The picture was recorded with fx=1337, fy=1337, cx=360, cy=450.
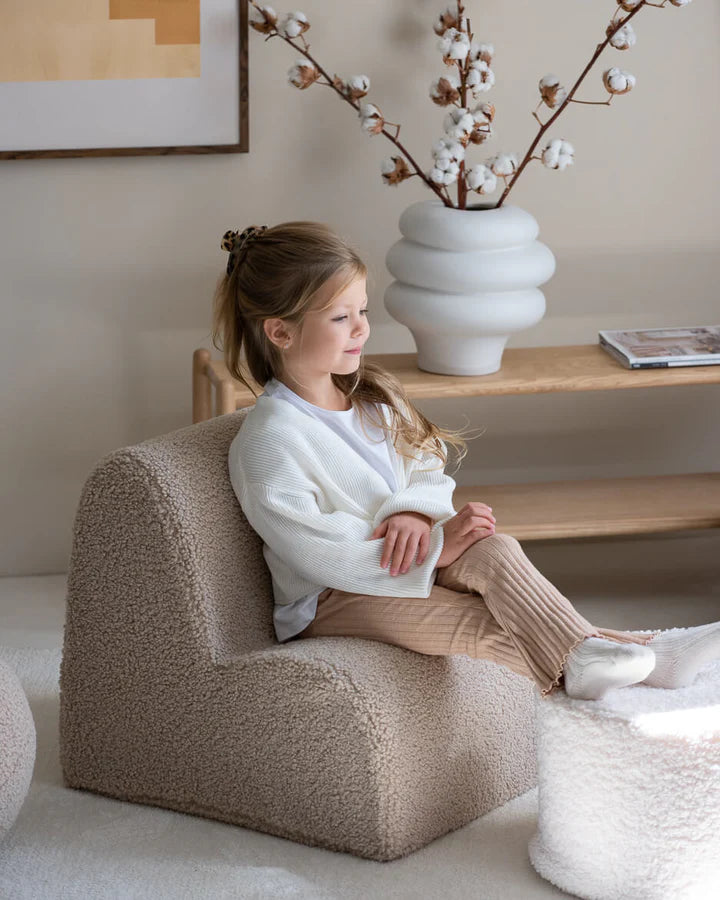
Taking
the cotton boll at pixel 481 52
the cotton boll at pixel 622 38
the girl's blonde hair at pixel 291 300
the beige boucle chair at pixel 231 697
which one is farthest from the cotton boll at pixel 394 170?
the beige boucle chair at pixel 231 697

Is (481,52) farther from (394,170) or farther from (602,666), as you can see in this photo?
(602,666)

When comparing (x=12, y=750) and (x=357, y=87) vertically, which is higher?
(x=357, y=87)

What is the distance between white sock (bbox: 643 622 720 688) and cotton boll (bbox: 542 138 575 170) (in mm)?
1107

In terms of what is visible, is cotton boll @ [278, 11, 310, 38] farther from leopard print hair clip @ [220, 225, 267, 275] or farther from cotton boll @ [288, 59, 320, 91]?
leopard print hair clip @ [220, 225, 267, 275]

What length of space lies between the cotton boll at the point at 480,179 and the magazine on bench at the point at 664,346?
427mm

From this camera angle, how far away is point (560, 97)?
2.62 m

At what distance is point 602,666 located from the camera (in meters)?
1.65

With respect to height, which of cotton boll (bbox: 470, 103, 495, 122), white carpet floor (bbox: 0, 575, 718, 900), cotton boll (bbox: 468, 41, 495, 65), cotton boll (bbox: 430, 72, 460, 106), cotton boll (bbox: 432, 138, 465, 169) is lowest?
white carpet floor (bbox: 0, 575, 718, 900)

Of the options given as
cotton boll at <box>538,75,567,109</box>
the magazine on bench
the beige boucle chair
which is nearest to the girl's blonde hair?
the beige boucle chair

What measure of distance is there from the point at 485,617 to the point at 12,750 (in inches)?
25.1

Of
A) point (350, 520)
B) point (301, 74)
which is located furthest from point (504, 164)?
point (350, 520)

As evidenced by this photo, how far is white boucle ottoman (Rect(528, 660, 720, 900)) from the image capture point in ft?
5.29

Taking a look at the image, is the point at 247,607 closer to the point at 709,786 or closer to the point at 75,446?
the point at 709,786

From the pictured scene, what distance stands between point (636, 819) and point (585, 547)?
1531mm
